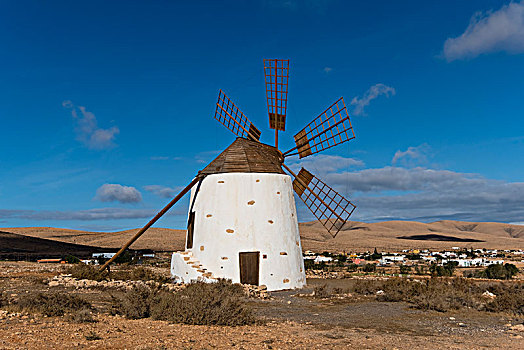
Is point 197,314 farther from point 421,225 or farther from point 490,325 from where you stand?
point 421,225

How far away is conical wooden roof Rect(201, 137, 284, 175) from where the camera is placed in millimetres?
19000

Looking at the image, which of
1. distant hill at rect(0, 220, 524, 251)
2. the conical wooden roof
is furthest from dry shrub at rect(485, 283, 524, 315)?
distant hill at rect(0, 220, 524, 251)

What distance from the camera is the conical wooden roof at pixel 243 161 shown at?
19000 millimetres

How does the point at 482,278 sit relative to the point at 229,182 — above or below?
below

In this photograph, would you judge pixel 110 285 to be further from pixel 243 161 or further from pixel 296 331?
pixel 296 331

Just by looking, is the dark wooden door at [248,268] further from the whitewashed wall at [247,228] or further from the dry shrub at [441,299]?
the dry shrub at [441,299]

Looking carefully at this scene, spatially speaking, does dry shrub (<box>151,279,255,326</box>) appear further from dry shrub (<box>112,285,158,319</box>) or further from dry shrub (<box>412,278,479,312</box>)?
dry shrub (<box>412,278,479,312</box>)

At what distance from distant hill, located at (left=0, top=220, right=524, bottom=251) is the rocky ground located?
4921 cm

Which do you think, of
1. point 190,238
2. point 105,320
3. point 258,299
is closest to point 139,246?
point 190,238

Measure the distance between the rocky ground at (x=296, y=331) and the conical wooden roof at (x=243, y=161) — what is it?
266 inches

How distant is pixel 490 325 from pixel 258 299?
7471 mm

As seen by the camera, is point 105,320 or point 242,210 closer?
point 105,320

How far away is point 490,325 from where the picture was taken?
11.1 meters

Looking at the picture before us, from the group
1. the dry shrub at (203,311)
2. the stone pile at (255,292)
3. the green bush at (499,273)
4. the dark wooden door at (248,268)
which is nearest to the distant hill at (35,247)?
the dark wooden door at (248,268)
